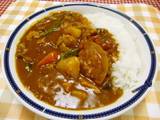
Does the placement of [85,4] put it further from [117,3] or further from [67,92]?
[67,92]

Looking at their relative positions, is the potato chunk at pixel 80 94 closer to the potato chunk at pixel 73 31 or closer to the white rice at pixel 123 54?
the white rice at pixel 123 54

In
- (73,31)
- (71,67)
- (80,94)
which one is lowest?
(80,94)

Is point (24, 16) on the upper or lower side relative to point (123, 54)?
upper

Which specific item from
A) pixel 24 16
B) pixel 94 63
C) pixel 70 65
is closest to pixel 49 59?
pixel 70 65

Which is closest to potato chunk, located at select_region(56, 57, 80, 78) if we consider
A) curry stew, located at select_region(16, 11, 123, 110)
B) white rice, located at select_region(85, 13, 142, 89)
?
curry stew, located at select_region(16, 11, 123, 110)

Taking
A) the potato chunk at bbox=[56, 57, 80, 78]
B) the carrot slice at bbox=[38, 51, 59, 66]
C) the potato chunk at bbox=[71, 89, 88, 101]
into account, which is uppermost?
the carrot slice at bbox=[38, 51, 59, 66]

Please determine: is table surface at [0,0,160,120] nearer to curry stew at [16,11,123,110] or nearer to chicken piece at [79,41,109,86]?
curry stew at [16,11,123,110]

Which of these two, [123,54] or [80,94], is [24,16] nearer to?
[123,54]
